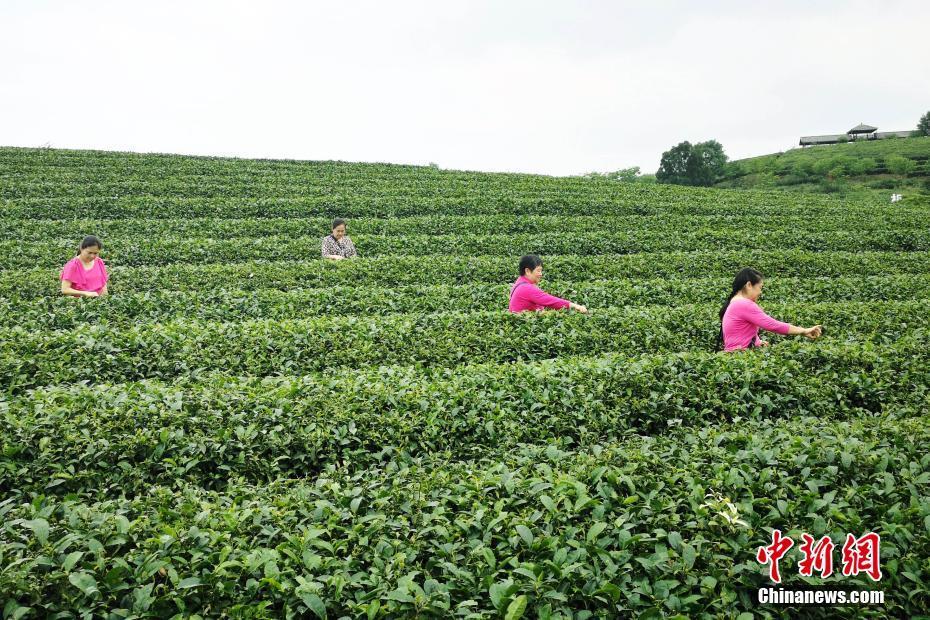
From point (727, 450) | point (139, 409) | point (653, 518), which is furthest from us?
point (139, 409)

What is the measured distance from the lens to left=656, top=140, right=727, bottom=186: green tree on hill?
58.4m

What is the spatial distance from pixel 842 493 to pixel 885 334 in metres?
6.39

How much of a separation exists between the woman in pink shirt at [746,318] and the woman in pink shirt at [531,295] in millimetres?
1975

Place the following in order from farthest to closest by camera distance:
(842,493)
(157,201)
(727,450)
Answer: (157,201), (727,450), (842,493)

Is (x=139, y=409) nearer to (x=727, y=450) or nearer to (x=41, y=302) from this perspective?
(x=727, y=450)

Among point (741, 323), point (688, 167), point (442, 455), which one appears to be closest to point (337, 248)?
point (741, 323)

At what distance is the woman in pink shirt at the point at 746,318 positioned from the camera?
633 centimetres

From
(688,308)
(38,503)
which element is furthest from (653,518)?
(688,308)

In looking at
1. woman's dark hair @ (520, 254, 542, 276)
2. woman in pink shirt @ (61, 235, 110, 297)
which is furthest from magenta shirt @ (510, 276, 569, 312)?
woman in pink shirt @ (61, 235, 110, 297)

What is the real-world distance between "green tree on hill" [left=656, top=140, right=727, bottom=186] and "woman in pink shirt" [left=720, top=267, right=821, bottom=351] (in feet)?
186

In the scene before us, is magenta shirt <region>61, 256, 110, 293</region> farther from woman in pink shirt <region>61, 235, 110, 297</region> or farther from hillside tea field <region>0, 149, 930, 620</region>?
hillside tea field <region>0, 149, 930, 620</region>

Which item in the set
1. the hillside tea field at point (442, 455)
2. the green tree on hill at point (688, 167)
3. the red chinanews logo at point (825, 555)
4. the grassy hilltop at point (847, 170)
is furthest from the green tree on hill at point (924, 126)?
the red chinanews logo at point (825, 555)

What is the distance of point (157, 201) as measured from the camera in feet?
71.5

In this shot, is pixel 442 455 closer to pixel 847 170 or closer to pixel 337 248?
pixel 337 248
